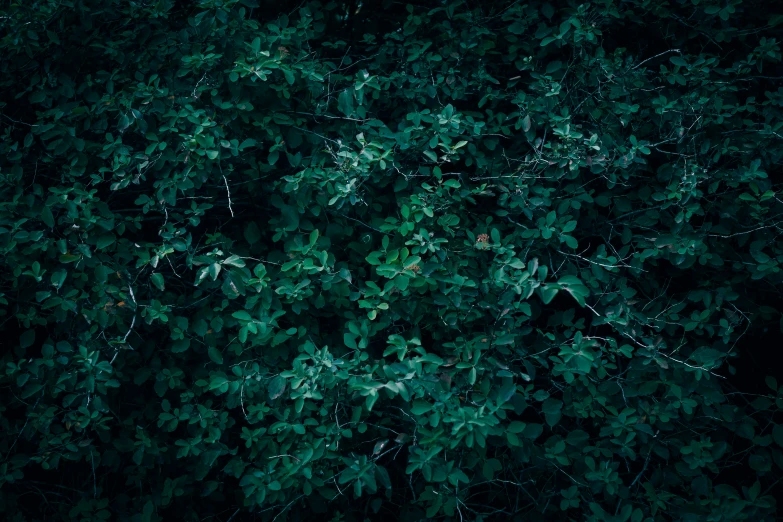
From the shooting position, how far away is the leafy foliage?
266cm

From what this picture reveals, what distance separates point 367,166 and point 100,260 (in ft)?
3.69

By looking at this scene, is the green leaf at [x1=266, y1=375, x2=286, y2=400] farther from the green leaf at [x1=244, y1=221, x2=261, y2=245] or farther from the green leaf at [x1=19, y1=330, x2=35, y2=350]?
the green leaf at [x1=19, y1=330, x2=35, y2=350]

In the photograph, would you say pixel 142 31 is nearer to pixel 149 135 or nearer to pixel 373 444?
pixel 149 135

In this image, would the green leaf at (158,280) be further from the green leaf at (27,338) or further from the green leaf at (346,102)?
the green leaf at (346,102)

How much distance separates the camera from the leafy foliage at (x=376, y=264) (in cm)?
266

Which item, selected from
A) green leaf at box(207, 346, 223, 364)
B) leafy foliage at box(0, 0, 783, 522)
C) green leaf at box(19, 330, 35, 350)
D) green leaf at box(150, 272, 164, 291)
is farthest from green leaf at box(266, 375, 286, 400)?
green leaf at box(19, 330, 35, 350)

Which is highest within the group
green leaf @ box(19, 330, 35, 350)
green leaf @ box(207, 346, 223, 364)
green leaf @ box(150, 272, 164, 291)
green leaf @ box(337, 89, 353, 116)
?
green leaf @ box(337, 89, 353, 116)

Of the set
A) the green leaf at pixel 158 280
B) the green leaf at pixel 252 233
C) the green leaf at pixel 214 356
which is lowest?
the green leaf at pixel 214 356

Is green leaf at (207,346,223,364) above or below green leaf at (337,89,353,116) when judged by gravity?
below

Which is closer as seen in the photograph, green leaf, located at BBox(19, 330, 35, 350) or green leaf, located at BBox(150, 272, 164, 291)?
green leaf, located at BBox(150, 272, 164, 291)

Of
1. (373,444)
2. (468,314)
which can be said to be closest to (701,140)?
(468,314)

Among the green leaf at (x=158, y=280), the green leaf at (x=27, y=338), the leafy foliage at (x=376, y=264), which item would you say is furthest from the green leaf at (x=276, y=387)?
the green leaf at (x=27, y=338)

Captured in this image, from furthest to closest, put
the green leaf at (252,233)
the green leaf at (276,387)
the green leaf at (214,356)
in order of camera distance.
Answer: the green leaf at (252,233) < the green leaf at (214,356) < the green leaf at (276,387)

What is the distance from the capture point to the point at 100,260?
2725 millimetres
